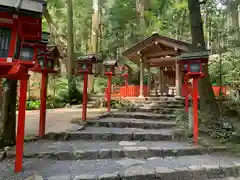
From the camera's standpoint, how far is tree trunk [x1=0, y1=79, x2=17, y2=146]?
4.01m

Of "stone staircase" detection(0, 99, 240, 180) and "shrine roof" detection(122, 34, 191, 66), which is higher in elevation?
"shrine roof" detection(122, 34, 191, 66)

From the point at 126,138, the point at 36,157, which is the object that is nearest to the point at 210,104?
the point at 126,138

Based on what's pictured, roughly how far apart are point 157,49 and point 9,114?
9.08m

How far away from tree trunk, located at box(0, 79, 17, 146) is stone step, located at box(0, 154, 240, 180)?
0.64 m

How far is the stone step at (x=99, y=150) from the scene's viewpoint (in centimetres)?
384

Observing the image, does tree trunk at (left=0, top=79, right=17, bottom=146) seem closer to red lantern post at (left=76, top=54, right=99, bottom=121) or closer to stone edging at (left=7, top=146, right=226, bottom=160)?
stone edging at (left=7, top=146, right=226, bottom=160)

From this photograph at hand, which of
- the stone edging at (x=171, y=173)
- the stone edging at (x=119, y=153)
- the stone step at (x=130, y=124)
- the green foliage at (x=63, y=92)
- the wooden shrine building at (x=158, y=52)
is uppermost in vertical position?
the wooden shrine building at (x=158, y=52)

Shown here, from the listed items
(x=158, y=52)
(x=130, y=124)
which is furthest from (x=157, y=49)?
(x=130, y=124)

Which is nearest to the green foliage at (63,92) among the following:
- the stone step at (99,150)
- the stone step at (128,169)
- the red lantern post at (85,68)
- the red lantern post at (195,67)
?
the red lantern post at (85,68)

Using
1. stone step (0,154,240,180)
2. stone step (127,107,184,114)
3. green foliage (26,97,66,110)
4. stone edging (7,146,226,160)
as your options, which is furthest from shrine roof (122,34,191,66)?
stone step (0,154,240,180)

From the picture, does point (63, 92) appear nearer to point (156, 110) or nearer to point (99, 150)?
point (156, 110)

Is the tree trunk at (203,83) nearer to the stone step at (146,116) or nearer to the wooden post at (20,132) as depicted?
the stone step at (146,116)

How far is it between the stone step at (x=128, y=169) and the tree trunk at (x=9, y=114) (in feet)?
2.08

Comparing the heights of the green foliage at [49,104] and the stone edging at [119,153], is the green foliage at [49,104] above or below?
above
